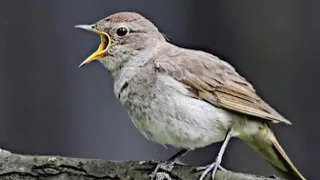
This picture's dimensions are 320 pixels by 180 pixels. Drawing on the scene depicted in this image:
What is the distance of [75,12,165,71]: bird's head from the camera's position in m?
3.87

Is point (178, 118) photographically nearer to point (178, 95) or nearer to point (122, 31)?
point (178, 95)

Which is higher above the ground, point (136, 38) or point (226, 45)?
point (136, 38)

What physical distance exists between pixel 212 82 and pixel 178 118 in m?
0.29

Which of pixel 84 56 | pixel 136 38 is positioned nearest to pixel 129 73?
pixel 136 38

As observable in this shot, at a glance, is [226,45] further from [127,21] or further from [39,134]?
[127,21]

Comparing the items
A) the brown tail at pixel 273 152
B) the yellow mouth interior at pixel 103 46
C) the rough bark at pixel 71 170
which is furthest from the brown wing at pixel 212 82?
the rough bark at pixel 71 170

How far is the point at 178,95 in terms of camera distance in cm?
365

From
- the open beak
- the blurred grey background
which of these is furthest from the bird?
the blurred grey background

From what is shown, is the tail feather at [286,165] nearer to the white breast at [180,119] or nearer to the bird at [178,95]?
the bird at [178,95]

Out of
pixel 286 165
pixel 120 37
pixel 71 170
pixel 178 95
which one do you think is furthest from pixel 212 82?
pixel 71 170

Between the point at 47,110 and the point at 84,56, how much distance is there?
44 cm

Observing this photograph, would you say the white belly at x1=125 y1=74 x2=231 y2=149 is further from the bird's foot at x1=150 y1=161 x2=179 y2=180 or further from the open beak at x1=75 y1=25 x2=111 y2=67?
the open beak at x1=75 y1=25 x2=111 y2=67

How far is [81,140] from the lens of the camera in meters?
5.60

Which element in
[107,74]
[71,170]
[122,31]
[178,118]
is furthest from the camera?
[107,74]
